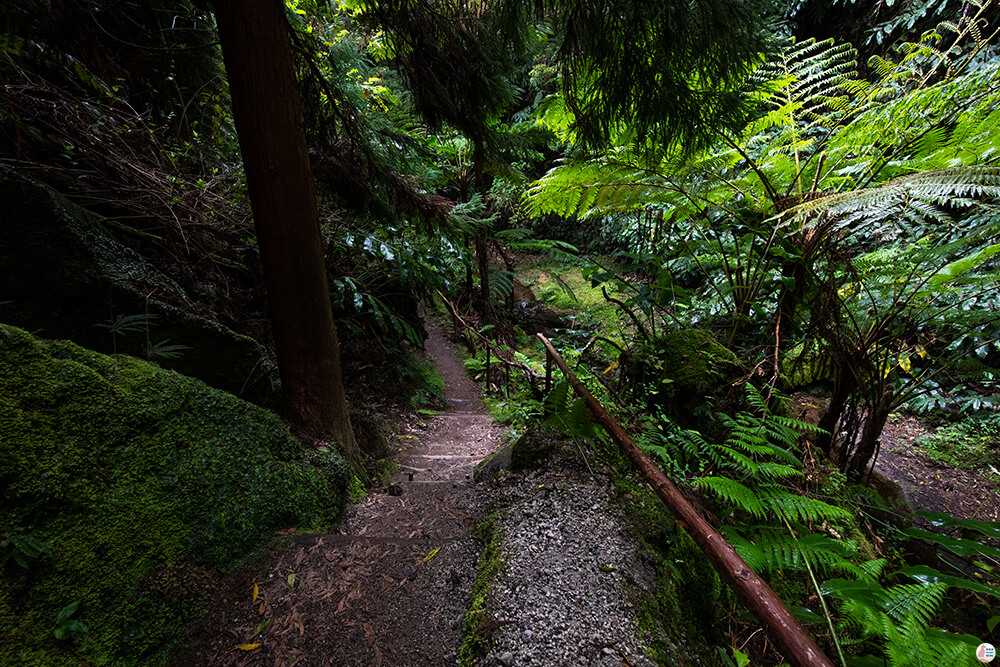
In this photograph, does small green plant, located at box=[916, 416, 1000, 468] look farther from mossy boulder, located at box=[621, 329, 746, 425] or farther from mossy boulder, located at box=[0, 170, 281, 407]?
mossy boulder, located at box=[0, 170, 281, 407]

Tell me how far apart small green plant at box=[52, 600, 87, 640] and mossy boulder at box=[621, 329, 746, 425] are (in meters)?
3.12

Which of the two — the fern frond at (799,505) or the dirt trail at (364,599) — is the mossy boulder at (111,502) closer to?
the dirt trail at (364,599)

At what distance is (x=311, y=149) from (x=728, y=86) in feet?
9.21

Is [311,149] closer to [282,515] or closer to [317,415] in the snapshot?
[317,415]

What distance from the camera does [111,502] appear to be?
1.47m

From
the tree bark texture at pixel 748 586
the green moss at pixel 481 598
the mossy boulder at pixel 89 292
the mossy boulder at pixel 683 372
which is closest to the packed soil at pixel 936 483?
the mossy boulder at pixel 683 372

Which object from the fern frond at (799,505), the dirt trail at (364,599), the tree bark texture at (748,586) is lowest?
the dirt trail at (364,599)

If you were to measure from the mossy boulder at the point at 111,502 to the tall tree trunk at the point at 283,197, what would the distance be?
534mm

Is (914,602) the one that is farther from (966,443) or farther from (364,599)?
(966,443)

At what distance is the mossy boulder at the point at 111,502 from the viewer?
4.04ft

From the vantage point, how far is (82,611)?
1.28m

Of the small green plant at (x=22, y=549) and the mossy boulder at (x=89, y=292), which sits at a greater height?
the mossy boulder at (x=89, y=292)

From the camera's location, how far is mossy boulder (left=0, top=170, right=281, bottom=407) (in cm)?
193

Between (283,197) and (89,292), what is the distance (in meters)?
1.13
